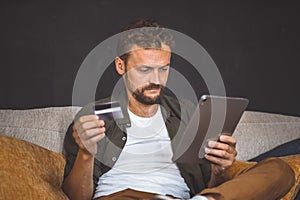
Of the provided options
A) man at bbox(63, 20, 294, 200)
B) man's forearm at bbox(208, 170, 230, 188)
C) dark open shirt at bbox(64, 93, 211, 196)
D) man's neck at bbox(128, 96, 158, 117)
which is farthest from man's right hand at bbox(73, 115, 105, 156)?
man's forearm at bbox(208, 170, 230, 188)

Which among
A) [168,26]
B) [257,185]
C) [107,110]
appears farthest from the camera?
[168,26]

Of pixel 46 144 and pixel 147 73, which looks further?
pixel 46 144

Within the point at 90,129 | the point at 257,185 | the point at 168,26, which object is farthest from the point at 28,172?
the point at 168,26

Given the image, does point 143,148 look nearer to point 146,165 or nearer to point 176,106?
point 146,165

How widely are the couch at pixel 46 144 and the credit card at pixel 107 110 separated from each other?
0.91 feet

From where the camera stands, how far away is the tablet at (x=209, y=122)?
1.54m

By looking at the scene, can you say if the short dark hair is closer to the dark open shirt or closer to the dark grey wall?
the dark open shirt

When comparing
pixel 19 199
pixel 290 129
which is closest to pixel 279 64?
pixel 290 129

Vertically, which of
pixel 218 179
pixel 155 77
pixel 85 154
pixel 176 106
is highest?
pixel 155 77

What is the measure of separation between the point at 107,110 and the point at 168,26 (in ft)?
2.46

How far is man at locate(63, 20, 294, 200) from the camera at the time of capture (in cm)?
162

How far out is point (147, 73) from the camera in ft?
5.74

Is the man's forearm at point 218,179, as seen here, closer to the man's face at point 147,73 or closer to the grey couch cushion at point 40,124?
the man's face at point 147,73

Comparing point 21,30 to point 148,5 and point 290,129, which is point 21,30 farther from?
point 290,129
